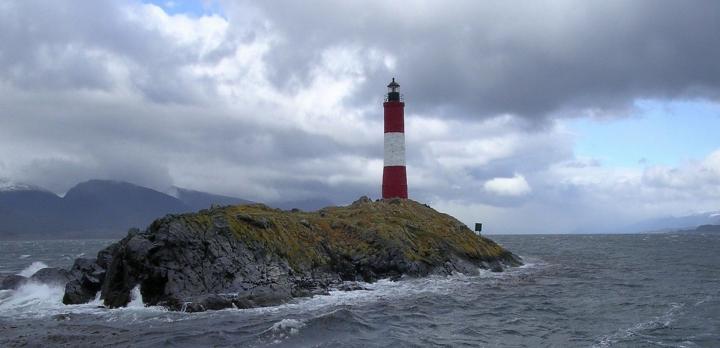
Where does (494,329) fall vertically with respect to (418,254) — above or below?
below

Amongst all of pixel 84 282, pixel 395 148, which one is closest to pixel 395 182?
pixel 395 148

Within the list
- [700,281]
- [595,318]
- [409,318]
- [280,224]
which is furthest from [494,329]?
[700,281]

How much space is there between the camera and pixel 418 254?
125 feet

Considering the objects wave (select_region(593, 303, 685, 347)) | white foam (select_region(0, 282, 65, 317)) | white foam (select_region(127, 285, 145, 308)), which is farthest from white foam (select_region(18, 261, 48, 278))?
wave (select_region(593, 303, 685, 347))

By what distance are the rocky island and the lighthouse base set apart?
1131 cm

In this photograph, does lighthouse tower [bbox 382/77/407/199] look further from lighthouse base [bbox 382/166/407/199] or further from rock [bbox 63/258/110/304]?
rock [bbox 63/258/110/304]

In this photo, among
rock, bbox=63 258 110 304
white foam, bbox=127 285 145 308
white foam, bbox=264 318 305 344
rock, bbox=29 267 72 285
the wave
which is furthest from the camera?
rock, bbox=29 267 72 285

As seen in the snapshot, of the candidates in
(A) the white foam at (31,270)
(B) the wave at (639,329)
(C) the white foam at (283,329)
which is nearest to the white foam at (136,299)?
(C) the white foam at (283,329)

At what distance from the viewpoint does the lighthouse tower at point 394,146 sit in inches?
2088

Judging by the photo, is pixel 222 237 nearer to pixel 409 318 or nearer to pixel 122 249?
pixel 122 249

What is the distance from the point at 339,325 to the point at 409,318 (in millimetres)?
3457

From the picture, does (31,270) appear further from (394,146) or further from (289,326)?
(289,326)

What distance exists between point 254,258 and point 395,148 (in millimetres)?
26148

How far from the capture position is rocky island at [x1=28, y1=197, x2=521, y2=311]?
85.7ft
